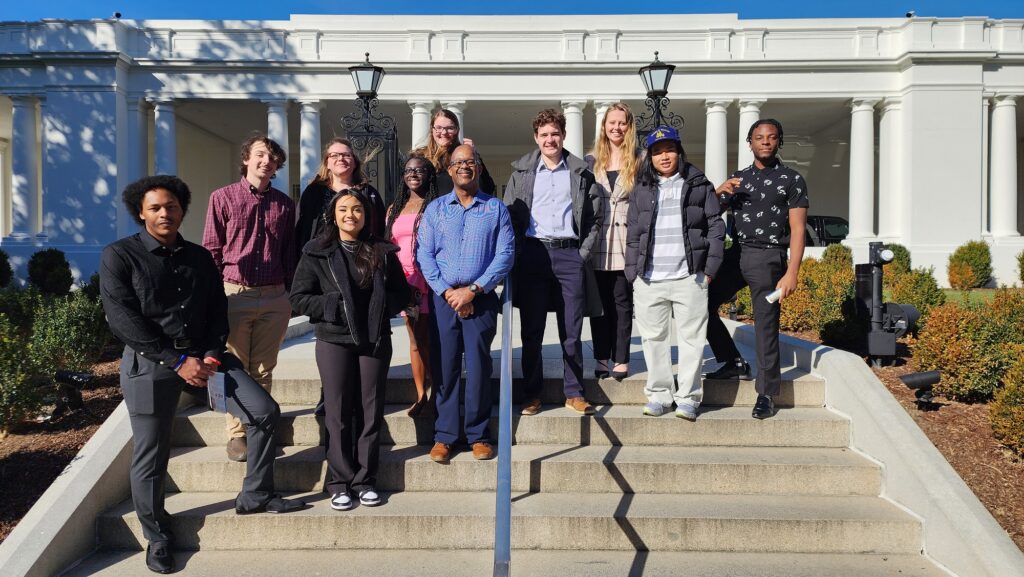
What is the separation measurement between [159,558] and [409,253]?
2.28 m

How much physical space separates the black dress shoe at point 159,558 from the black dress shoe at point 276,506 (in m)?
0.39

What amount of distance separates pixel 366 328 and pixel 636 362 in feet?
8.80

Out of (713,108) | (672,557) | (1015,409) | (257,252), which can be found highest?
(713,108)

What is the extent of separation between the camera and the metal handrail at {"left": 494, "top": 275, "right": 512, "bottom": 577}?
2496mm

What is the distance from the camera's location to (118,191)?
21.8 meters

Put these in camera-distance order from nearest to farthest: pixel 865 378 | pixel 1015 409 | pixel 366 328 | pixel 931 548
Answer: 1. pixel 931 548
2. pixel 366 328
3. pixel 1015 409
4. pixel 865 378

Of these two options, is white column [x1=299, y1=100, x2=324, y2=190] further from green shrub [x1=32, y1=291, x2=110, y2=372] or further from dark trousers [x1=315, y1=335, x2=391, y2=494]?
dark trousers [x1=315, y1=335, x2=391, y2=494]

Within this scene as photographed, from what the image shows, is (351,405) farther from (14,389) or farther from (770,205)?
(770,205)

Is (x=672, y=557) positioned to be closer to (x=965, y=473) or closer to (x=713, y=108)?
(x=965, y=473)

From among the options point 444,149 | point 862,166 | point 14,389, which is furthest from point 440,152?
point 862,166

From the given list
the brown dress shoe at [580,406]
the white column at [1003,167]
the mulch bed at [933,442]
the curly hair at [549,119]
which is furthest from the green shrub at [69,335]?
the white column at [1003,167]

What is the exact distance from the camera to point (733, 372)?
15.7 feet

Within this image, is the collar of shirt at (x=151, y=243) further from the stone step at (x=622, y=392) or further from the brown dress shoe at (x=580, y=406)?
the brown dress shoe at (x=580, y=406)

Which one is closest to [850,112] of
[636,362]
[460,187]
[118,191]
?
[636,362]
